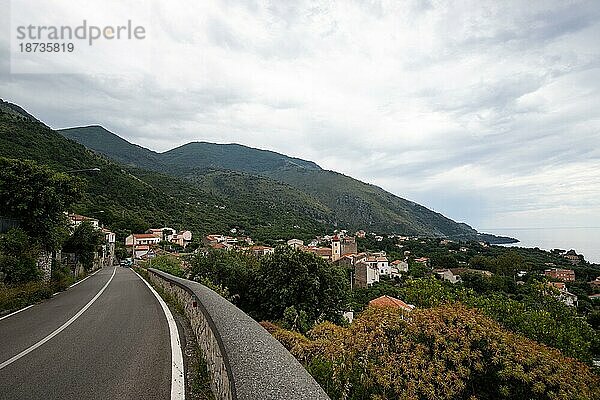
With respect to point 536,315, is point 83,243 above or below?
above

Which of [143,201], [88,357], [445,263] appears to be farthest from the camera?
[143,201]

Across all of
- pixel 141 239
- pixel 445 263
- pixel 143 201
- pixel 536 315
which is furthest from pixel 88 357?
pixel 143 201

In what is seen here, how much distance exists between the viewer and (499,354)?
4.46m

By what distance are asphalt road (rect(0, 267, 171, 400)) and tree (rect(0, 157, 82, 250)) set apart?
7264mm

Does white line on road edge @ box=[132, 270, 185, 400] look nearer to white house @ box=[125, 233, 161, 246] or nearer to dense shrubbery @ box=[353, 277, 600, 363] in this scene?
dense shrubbery @ box=[353, 277, 600, 363]

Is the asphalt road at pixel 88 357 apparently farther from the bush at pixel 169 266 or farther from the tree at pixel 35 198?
the bush at pixel 169 266

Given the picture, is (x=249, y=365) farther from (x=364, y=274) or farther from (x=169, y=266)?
(x=364, y=274)

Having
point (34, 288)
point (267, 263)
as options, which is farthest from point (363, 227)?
point (34, 288)

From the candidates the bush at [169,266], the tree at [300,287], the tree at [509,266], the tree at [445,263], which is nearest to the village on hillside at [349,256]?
the tree at [445,263]

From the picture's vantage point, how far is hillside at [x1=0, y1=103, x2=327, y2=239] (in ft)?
217

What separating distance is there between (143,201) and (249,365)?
302 feet

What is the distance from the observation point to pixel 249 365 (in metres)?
3.40

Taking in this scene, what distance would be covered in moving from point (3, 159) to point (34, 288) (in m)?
6.29

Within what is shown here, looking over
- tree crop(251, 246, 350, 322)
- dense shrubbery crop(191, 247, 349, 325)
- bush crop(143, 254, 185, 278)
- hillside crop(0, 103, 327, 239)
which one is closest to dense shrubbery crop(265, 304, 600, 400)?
dense shrubbery crop(191, 247, 349, 325)
